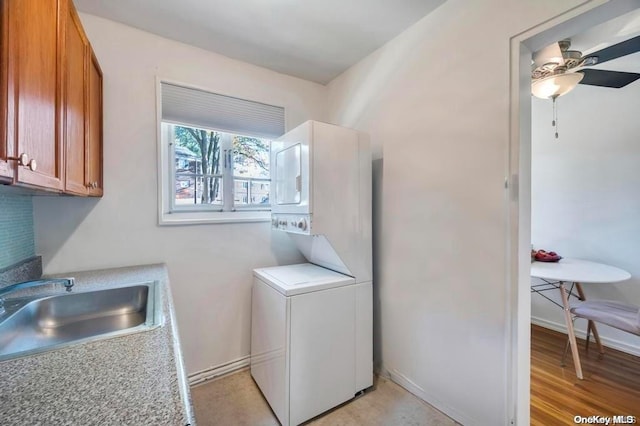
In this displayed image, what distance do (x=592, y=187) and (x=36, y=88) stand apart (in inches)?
156

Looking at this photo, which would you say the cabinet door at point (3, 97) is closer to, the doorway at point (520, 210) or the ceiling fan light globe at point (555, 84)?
the doorway at point (520, 210)

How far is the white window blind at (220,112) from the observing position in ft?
6.37

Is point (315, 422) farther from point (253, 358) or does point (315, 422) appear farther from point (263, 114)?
point (263, 114)

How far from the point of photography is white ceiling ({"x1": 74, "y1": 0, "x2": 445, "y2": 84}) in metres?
1.62

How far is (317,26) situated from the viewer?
183cm

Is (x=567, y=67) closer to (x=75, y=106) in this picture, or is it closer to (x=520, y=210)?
(x=520, y=210)

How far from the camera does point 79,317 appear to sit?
1.24m

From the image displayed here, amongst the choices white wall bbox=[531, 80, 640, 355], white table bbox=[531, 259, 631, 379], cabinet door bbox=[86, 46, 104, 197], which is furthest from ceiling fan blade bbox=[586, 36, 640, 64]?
cabinet door bbox=[86, 46, 104, 197]

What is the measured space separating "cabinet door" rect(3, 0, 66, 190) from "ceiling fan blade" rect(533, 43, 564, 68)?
237 centimetres

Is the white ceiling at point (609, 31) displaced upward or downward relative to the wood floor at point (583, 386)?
upward

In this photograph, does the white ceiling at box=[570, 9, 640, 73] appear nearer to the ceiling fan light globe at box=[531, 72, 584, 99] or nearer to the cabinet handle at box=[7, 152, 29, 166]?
the ceiling fan light globe at box=[531, 72, 584, 99]

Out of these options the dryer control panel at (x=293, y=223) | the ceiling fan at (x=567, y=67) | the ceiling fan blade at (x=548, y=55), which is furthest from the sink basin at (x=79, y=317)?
the ceiling fan at (x=567, y=67)

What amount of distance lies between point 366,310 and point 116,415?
62.8 inches

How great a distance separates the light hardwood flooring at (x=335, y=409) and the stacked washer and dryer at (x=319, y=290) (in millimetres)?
66
